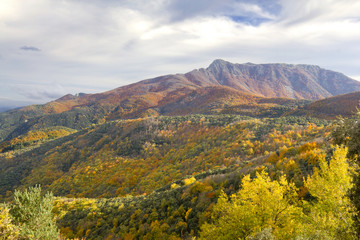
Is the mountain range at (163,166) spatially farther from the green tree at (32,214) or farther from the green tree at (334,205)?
the green tree at (32,214)

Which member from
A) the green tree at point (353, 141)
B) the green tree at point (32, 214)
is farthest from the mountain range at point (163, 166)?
the green tree at point (32, 214)

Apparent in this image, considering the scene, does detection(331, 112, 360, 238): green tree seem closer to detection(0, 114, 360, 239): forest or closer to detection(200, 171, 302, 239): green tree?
detection(0, 114, 360, 239): forest

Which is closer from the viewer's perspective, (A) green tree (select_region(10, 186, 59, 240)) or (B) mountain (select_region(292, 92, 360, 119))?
(A) green tree (select_region(10, 186, 59, 240))

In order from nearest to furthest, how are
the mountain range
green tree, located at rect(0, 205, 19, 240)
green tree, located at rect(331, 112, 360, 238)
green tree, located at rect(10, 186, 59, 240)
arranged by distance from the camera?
green tree, located at rect(331, 112, 360, 238)
green tree, located at rect(0, 205, 19, 240)
green tree, located at rect(10, 186, 59, 240)
the mountain range

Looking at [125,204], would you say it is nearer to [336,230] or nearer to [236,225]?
[236,225]

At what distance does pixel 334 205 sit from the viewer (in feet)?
33.7

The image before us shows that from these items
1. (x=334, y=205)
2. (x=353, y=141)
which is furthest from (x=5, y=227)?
(x=334, y=205)

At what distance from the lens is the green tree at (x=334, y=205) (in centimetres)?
831

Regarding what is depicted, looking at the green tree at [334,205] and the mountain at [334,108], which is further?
the mountain at [334,108]

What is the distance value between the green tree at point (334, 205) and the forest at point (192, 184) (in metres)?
0.06

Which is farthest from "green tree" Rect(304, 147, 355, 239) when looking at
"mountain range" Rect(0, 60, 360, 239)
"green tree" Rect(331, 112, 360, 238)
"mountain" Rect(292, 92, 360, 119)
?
"mountain" Rect(292, 92, 360, 119)

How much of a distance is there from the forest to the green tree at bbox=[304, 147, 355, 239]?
6 centimetres

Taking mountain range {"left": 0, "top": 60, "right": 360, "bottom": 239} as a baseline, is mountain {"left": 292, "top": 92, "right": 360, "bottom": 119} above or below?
above

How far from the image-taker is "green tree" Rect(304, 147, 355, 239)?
8.31 m
